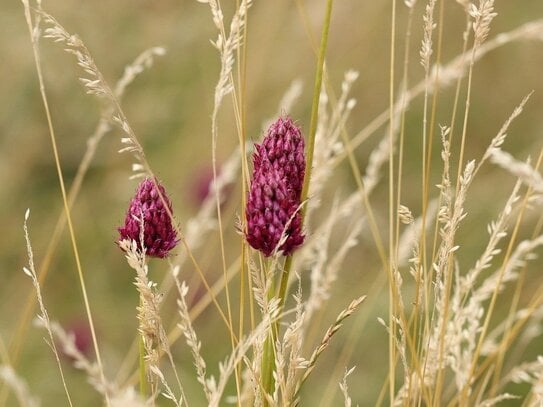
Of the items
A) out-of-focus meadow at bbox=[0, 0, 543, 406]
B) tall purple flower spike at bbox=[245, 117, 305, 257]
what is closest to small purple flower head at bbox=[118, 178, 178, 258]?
tall purple flower spike at bbox=[245, 117, 305, 257]

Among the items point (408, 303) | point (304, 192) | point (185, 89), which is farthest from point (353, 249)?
point (304, 192)

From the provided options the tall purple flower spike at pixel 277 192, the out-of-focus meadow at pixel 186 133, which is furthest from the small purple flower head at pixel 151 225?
the out-of-focus meadow at pixel 186 133

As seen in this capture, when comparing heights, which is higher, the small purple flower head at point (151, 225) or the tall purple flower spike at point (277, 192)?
the tall purple flower spike at point (277, 192)

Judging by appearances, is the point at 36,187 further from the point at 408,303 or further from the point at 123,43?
the point at 408,303

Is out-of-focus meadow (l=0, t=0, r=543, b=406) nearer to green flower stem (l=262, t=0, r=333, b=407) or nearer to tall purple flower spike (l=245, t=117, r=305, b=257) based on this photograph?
green flower stem (l=262, t=0, r=333, b=407)

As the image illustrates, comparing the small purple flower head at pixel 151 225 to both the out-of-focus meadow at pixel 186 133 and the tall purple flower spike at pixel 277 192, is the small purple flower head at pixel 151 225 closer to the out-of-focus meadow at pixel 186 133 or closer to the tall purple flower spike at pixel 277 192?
the tall purple flower spike at pixel 277 192

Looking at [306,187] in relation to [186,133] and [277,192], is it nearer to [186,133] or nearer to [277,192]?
[277,192]
